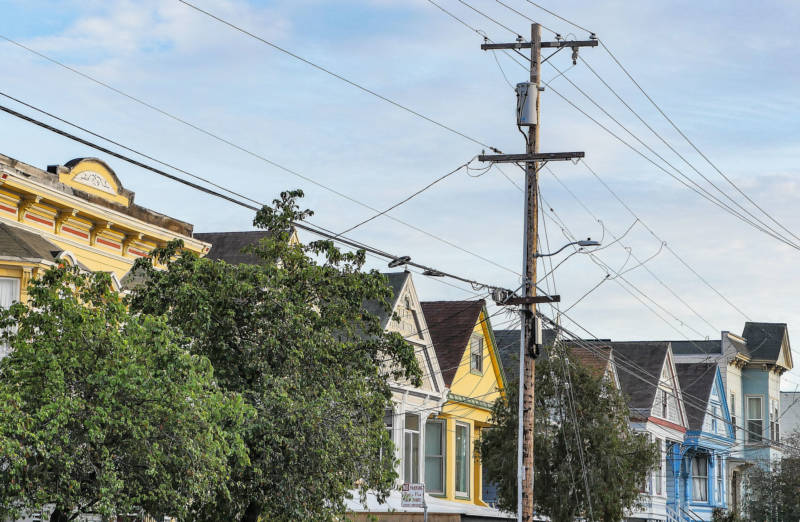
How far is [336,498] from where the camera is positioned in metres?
20.0

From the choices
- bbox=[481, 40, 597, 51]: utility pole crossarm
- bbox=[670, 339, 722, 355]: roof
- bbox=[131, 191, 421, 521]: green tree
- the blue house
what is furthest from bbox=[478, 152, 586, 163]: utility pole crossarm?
bbox=[670, 339, 722, 355]: roof

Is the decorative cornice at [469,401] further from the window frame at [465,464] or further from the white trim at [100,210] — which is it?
the white trim at [100,210]

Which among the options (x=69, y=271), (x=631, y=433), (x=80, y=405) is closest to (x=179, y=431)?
(x=80, y=405)

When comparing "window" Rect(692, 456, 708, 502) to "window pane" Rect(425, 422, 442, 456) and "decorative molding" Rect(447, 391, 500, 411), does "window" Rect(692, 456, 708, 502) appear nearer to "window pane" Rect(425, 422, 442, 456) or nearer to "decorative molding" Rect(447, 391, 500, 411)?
"decorative molding" Rect(447, 391, 500, 411)

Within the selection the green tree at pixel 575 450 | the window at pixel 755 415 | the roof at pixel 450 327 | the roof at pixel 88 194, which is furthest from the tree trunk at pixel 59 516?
the window at pixel 755 415

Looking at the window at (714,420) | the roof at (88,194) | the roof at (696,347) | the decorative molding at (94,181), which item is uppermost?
the roof at (696,347)

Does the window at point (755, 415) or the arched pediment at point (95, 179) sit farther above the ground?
the arched pediment at point (95, 179)

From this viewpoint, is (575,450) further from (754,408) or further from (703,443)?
(754,408)

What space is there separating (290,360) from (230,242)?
15.8m

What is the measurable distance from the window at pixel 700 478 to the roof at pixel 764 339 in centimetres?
895

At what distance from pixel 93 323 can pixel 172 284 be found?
3.89 meters

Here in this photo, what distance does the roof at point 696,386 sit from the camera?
57188mm

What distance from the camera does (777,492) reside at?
2173 inches

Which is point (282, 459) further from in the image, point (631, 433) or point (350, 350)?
point (631, 433)
